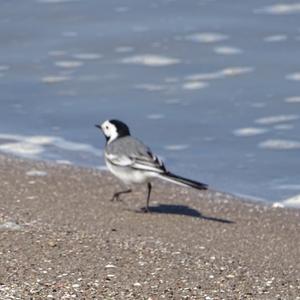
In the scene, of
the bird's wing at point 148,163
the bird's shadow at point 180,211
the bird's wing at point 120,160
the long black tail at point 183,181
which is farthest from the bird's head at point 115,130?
the long black tail at point 183,181

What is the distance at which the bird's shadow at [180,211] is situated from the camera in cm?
856

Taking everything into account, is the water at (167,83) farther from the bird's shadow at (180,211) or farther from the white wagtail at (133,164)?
the white wagtail at (133,164)

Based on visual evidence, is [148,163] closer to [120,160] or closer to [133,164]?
[133,164]

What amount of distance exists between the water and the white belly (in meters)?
1.04

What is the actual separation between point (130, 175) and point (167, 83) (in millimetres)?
3650

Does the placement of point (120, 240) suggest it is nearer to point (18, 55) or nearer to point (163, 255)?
point (163, 255)

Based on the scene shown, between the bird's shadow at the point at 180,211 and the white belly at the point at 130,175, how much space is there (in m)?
0.22

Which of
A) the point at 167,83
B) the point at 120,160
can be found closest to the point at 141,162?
the point at 120,160

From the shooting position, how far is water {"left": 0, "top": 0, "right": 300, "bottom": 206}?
10281mm

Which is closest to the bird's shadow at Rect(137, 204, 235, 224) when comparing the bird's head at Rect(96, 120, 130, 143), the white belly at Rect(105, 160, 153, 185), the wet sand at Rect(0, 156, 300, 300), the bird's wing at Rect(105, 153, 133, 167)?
the wet sand at Rect(0, 156, 300, 300)

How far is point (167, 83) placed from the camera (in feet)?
40.3

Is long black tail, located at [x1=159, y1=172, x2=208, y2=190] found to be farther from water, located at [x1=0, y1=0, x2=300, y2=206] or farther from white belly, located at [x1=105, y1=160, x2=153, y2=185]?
water, located at [x1=0, y1=0, x2=300, y2=206]

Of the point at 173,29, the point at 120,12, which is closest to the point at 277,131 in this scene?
the point at 173,29

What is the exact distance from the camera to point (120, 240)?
7.18 meters
